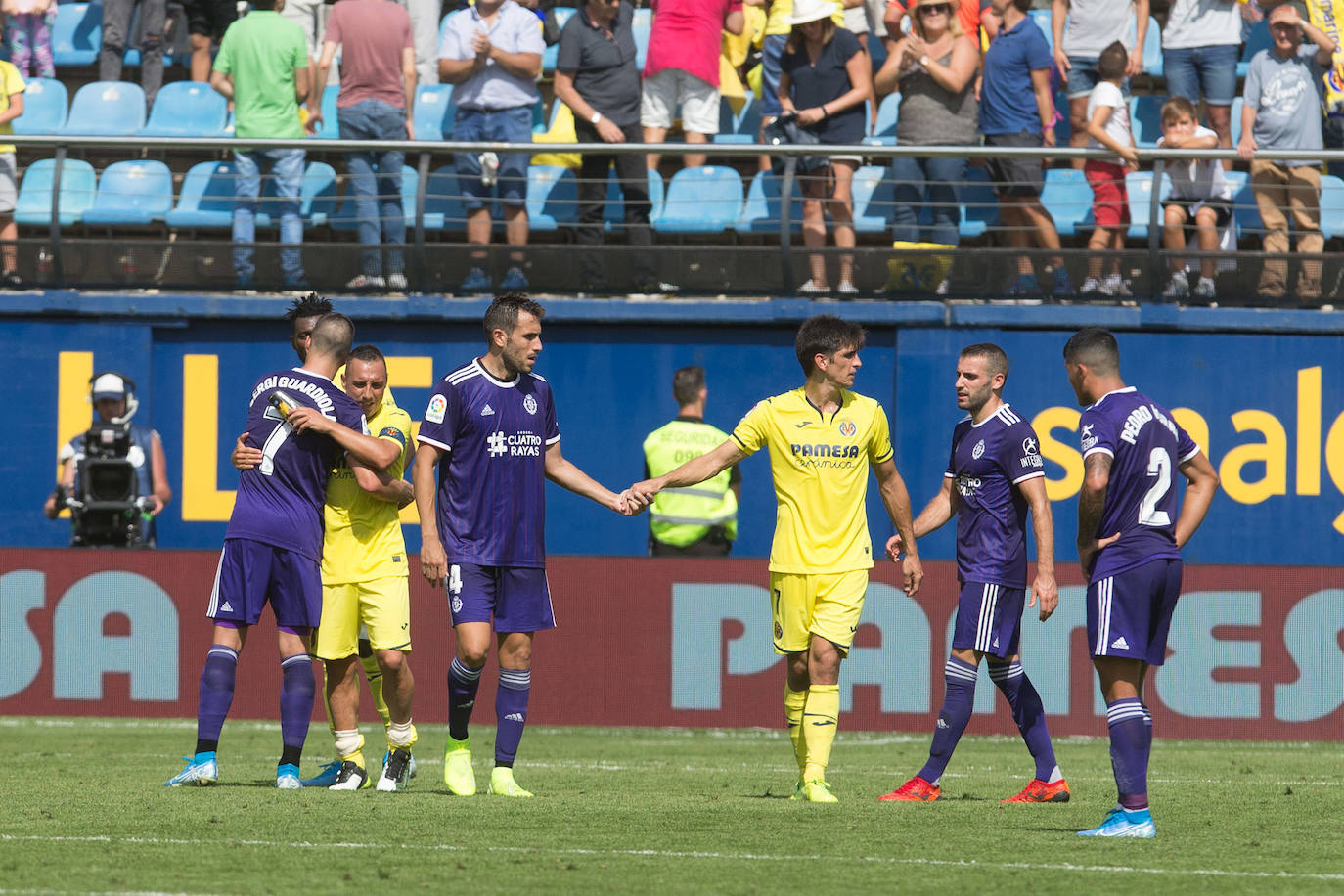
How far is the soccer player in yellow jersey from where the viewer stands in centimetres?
844

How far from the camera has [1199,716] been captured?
41.9ft

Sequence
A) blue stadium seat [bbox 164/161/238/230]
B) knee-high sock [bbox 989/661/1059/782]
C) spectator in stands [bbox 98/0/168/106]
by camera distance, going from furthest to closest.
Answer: spectator in stands [bbox 98/0/168/106] → blue stadium seat [bbox 164/161/238/230] → knee-high sock [bbox 989/661/1059/782]

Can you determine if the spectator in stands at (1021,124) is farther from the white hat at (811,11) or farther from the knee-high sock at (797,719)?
the knee-high sock at (797,719)

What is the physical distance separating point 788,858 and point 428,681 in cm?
688

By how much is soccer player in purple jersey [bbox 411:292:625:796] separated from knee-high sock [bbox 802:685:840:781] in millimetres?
1250

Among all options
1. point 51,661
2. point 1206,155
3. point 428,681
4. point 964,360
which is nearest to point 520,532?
point 964,360

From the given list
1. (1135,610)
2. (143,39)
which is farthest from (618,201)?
(1135,610)

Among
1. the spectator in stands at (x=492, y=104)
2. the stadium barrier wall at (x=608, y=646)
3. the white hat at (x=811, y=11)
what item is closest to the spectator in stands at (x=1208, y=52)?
the white hat at (x=811, y=11)

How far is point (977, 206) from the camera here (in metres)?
15.1

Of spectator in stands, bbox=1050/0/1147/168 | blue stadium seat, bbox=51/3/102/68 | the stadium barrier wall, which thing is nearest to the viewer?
the stadium barrier wall

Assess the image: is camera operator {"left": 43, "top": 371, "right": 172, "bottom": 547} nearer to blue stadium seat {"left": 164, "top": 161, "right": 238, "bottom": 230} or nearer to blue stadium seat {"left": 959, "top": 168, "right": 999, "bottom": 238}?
blue stadium seat {"left": 164, "top": 161, "right": 238, "bottom": 230}

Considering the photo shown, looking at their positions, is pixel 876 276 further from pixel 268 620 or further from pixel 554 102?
pixel 268 620

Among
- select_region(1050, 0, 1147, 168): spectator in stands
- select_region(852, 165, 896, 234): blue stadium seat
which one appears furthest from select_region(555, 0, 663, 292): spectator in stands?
select_region(1050, 0, 1147, 168): spectator in stands

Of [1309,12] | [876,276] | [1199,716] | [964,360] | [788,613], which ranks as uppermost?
[1309,12]
